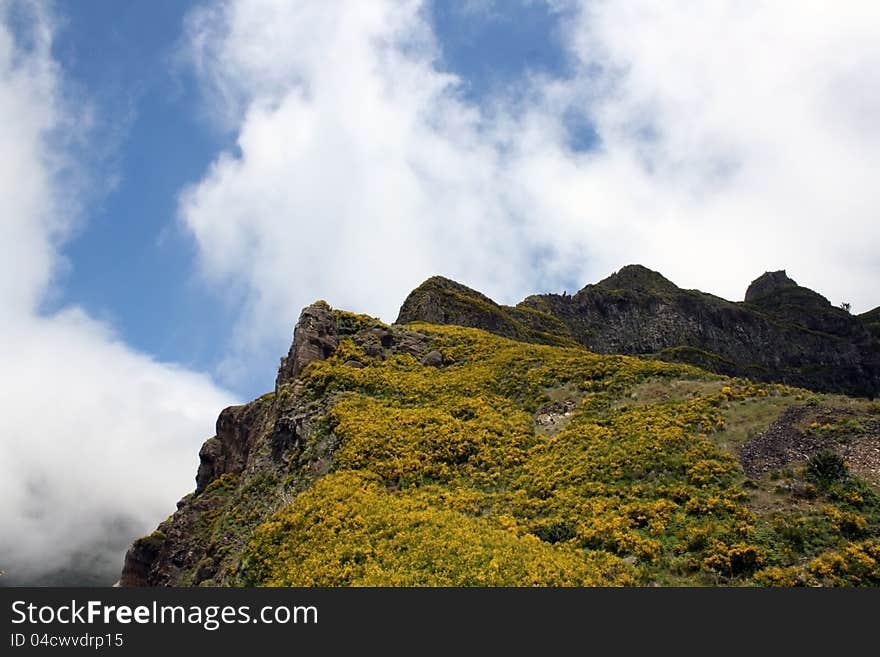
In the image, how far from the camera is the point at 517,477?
34438 mm

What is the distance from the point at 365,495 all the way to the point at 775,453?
22.5 metres

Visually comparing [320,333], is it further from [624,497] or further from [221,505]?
[624,497]

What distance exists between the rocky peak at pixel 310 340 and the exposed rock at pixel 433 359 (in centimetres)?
932

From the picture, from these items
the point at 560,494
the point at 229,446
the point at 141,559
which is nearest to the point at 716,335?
the point at 229,446

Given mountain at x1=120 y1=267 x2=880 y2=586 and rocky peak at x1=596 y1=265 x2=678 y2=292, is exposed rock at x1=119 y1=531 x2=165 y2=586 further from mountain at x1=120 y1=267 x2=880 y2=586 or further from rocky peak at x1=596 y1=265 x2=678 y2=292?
rocky peak at x1=596 y1=265 x2=678 y2=292

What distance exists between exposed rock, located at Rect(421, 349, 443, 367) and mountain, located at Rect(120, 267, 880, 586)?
282 mm

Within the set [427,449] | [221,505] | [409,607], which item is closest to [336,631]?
[409,607]

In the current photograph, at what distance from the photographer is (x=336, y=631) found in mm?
17078

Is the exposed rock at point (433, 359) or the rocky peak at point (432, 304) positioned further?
the rocky peak at point (432, 304)

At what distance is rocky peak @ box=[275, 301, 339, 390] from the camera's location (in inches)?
2148

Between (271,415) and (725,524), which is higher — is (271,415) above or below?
above

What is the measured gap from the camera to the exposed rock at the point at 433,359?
5665 cm

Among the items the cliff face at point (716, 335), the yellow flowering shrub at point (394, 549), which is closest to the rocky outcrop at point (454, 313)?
the cliff face at point (716, 335)

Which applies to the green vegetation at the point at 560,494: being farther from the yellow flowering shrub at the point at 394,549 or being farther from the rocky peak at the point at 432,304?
the rocky peak at the point at 432,304
